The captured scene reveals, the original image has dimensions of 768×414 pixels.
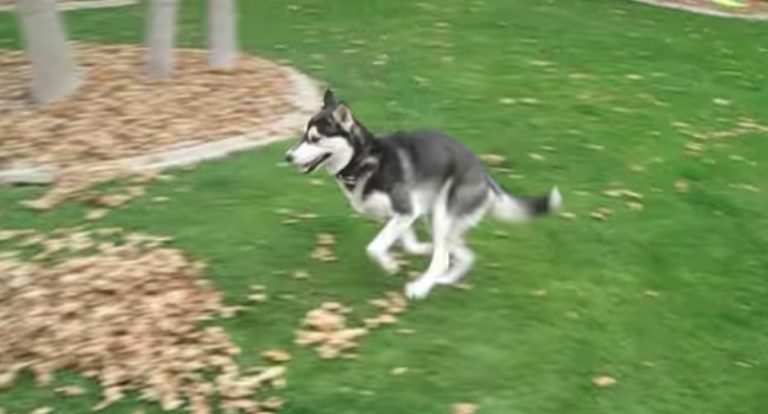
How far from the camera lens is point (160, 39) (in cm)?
1002

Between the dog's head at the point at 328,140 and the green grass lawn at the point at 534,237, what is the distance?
28.7 inches

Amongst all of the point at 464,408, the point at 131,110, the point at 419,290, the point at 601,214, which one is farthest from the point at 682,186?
the point at 131,110

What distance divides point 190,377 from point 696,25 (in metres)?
10.4

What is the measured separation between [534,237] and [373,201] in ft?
4.67

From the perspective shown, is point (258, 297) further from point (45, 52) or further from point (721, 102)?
point (721, 102)

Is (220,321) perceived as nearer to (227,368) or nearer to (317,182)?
(227,368)

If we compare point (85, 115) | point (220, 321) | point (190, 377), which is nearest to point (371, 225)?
point (220, 321)

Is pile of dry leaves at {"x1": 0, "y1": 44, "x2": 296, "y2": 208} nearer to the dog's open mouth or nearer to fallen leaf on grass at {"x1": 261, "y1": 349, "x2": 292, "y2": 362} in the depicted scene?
the dog's open mouth

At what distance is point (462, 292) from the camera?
6.61 m

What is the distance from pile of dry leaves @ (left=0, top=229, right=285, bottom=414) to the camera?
559 centimetres

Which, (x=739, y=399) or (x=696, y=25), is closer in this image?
(x=739, y=399)

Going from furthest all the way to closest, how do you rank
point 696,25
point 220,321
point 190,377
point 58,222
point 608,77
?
point 696,25 → point 608,77 → point 58,222 → point 220,321 → point 190,377

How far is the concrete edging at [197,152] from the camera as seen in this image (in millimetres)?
7992

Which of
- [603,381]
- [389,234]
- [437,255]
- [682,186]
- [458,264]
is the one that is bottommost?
[603,381]
